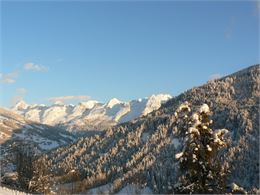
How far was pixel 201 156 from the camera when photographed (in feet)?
107

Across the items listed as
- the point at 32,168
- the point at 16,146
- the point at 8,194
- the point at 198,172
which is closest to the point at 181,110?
the point at 198,172

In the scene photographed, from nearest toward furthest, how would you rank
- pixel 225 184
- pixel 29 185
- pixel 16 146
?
pixel 225 184 → pixel 29 185 → pixel 16 146

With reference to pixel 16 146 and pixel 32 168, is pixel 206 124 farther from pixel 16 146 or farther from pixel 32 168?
pixel 16 146

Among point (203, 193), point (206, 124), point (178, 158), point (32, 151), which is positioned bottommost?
point (203, 193)

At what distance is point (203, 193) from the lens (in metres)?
32.2

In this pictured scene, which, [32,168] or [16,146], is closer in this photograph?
[32,168]

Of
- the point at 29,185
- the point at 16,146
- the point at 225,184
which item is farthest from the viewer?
the point at 16,146

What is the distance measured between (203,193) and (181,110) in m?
5.55

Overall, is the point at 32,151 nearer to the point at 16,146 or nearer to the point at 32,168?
the point at 16,146

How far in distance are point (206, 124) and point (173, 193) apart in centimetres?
500

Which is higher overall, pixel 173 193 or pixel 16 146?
pixel 16 146

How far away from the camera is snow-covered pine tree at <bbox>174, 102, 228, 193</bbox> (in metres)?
32.3

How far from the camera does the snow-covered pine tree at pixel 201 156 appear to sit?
32281 mm

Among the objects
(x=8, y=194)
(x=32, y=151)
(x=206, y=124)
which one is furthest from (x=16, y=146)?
(x=206, y=124)
